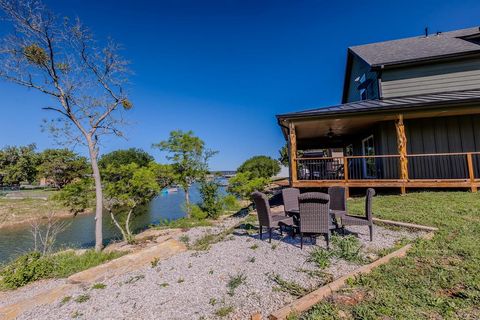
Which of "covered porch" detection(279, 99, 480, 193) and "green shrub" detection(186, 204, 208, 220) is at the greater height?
"covered porch" detection(279, 99, 480, 193)

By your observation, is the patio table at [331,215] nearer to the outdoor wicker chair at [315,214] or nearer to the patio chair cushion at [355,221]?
the patio chair cushion at [355,221]

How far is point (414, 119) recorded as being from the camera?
9.89 meters

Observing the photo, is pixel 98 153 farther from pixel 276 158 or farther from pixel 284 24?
pixel 276 158

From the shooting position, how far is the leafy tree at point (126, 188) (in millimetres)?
9000

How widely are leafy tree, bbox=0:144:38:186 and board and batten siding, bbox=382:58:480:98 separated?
49.8 m

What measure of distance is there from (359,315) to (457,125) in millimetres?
10319

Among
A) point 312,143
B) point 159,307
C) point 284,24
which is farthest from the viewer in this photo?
point 312,143

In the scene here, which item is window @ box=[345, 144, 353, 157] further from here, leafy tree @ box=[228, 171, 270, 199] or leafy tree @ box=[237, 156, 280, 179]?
leafy tree @ box=[237, 156, 280, 179]

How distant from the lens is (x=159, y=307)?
291 cm

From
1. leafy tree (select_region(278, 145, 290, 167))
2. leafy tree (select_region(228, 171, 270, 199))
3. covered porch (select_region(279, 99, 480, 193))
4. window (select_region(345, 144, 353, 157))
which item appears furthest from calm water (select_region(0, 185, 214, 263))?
leafy tree (select_region(278, 145, 290, 167))

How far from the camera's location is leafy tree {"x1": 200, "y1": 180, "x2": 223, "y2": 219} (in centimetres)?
1062

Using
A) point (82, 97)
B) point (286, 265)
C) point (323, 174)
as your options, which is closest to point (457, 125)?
point (323, 174)

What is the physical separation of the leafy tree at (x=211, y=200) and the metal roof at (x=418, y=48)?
891 centimetres

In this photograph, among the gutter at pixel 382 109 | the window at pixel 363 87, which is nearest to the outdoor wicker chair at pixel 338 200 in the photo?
the gutter at pixel 382 109
